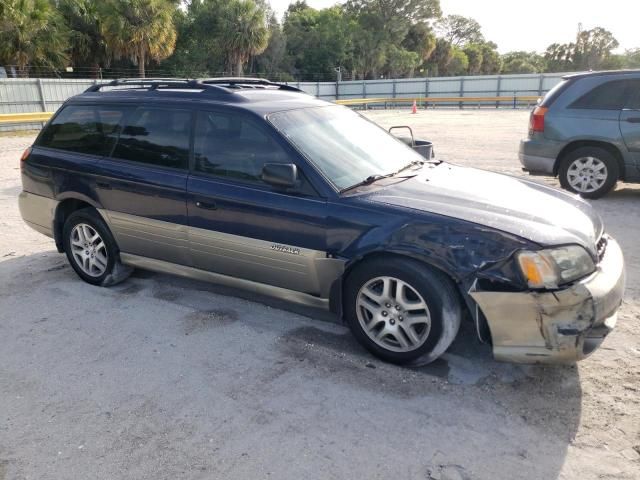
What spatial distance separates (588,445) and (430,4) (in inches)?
2462

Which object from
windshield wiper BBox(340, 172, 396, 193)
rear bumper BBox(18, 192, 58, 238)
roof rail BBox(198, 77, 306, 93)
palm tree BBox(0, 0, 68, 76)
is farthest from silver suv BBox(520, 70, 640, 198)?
palm tree BBox(0, 0, 68, 76)

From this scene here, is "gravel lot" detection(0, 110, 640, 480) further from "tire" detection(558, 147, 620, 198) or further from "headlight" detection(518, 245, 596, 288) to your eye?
"tire" detection(558, 147, 620, 198)

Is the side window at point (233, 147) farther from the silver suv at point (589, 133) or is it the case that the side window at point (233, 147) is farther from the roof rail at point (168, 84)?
the silver suv at point (589, 133)

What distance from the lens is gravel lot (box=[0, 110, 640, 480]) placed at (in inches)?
98.0

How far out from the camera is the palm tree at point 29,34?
2142cm

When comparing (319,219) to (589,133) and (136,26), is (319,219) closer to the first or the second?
(589,133)

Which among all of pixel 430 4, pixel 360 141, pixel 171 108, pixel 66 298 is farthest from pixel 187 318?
pixel 430 4

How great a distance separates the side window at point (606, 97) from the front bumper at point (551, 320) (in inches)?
204

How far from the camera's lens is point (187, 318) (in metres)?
4.04

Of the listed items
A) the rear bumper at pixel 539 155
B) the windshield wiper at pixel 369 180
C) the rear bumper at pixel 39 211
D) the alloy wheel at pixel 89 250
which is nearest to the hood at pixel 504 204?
the windshield wiper at pixel 369 180

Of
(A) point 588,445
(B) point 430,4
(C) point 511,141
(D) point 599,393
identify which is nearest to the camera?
(A) point 588,445

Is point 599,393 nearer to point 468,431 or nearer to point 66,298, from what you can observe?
point 468,431

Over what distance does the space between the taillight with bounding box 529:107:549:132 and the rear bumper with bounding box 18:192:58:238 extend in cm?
636

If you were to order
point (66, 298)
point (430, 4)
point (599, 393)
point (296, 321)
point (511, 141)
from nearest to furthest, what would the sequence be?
point (599, 393) < point (296, 321) < point (66, 298) < point (511, 141) < point (430, 4)
